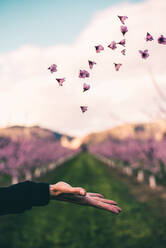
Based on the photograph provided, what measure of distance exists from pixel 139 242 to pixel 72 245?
2386mm

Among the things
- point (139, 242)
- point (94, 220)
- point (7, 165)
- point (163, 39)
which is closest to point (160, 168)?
point (7, 165)

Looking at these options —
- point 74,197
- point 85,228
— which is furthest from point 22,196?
point 85,228

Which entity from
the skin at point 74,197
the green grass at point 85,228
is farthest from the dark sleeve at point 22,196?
the green grass at point 85,228

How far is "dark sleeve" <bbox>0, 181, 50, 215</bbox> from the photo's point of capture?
197 cm

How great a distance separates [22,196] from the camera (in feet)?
6.51

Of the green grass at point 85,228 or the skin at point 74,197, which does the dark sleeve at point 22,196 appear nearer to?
the skin at point 74,197

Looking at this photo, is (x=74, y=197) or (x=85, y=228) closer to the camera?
(x=74, y=197)

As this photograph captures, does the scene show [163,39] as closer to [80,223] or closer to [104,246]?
[104,246]

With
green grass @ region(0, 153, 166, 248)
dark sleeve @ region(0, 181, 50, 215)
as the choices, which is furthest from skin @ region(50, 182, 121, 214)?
green grass @ region(0, 153, 166, 248)

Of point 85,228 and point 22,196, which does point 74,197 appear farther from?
point 85,228

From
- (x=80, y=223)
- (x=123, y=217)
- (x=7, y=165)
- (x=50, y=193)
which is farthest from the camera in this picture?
(x=7, y=165)

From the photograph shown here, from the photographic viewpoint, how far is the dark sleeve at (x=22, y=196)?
197 cm

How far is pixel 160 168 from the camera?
2938 centimetres

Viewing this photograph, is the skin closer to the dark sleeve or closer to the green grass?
the dark sleeve
